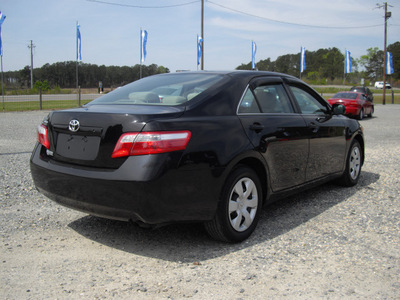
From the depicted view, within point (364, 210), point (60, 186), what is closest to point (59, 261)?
point (60, 186)

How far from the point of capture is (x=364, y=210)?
4.78 metres

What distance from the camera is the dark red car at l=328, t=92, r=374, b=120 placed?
20098 millimetres

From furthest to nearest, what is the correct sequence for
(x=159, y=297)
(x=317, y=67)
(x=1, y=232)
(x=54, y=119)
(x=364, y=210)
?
(x=317, y=67), (x=364, y=210), (x=1, y=232), (x=54, y=119), (x=159, y=297)

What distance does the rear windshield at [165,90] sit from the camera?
12.1 ft

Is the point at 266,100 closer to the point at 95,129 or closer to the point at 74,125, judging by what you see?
the point at 95,129

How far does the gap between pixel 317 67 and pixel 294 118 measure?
139221mm

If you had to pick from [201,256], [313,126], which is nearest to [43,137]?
[201,256]

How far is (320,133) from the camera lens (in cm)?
486

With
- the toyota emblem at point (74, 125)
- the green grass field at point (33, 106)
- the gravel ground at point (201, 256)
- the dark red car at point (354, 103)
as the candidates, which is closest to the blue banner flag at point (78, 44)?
the green grass field at point (33, 106)

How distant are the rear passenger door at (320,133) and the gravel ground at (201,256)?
0.48 metres

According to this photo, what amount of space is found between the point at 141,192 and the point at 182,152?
1.40 feet

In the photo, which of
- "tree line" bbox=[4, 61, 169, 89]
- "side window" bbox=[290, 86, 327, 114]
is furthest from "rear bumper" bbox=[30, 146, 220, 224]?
"tree line" bbox=[4, 61, 169, 89]

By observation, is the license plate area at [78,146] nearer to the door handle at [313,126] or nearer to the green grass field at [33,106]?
the door handle at [313,126]

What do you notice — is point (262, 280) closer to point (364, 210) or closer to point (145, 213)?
point (145, 213)
